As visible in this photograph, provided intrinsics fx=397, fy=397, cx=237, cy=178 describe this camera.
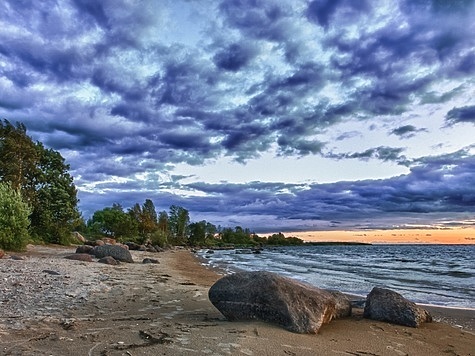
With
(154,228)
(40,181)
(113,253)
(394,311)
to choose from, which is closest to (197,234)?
(154,228)

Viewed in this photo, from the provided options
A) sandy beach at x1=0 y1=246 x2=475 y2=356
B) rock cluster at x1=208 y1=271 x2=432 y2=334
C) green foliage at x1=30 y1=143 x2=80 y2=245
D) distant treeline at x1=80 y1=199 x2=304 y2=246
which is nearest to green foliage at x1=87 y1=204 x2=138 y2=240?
distant treeline at x1=80 y1=199 x2=304 y2=246

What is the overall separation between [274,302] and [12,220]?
23351 millimetres

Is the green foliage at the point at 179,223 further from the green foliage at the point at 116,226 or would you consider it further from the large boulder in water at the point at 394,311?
the large boulder in water at the point at 394,311

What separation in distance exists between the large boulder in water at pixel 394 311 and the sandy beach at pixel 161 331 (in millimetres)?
278

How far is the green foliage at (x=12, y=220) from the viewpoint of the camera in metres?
25.8

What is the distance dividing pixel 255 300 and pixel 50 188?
43.7 meters

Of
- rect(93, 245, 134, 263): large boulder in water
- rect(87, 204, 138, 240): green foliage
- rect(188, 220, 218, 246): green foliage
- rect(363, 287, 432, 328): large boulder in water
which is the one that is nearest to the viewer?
rect(363, 287, 432, 328): large boulder in water

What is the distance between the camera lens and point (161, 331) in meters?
7.32

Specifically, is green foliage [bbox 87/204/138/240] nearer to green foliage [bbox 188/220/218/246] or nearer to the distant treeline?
the distant treeline

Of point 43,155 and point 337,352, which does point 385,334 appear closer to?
point 337,352

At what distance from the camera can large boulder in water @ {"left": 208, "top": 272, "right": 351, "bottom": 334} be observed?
26.5ft

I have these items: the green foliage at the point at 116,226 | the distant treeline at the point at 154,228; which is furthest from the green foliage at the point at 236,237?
the green foliage at the point at 116,226

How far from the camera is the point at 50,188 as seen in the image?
4612 cm

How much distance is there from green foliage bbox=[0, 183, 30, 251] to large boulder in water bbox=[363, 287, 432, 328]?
939 inches
